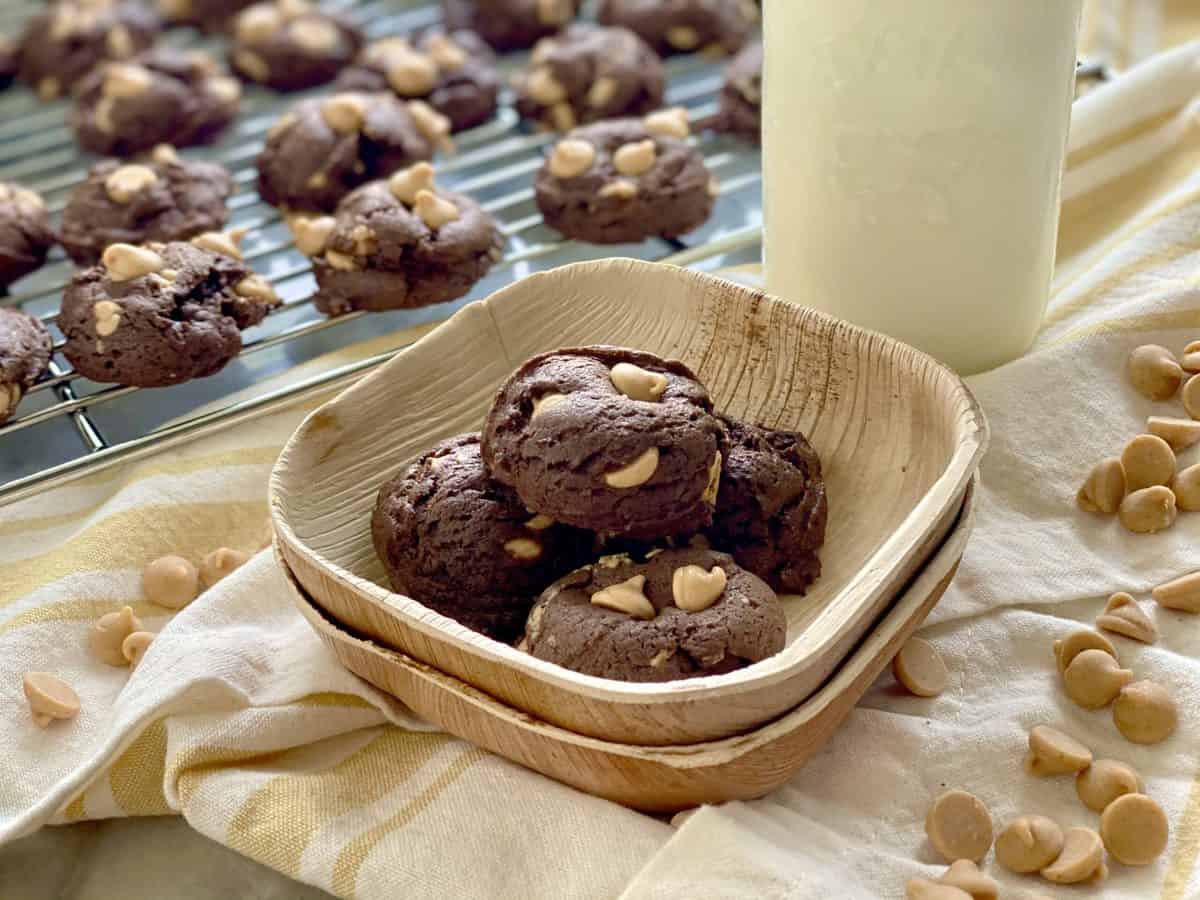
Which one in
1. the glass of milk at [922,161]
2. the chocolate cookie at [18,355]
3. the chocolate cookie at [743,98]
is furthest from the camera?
the chocolate cookie at [743,98]

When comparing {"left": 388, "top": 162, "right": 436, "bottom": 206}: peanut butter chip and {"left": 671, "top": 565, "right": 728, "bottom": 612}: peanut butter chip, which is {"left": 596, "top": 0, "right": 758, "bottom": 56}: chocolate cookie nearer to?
{"left": 388, "top": 162, "right": 436, "bottom": 206}: peanut butter chip

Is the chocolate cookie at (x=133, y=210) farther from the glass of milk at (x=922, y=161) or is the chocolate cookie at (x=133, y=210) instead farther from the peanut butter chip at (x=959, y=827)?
the peanut butter chip at (x=959, y=827)

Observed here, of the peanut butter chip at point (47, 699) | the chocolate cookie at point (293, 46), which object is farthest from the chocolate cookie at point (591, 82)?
the peanut butter chip at point (47, 699)

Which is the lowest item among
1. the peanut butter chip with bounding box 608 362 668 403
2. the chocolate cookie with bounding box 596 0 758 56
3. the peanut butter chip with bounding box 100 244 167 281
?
the chocolate cookie with bounding box 596 0 758 56

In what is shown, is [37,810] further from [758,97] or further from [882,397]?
[758,97]

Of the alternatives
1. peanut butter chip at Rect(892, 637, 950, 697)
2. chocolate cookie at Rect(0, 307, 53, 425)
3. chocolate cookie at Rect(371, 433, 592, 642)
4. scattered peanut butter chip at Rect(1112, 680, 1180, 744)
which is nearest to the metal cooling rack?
chocolate cookie at Rect(0, 307, 53, 425)

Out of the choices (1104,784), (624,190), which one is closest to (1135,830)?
(1104,784)

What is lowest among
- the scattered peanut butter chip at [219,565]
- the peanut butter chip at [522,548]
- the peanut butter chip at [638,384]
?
the scattered peanut butter chip at [219,565]
